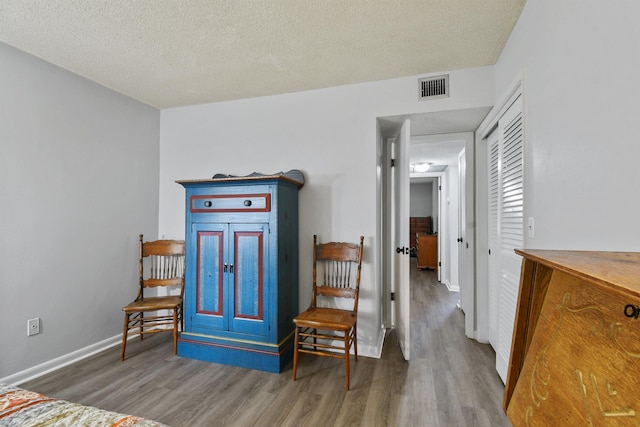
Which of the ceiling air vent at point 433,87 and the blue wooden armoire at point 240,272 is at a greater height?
the ceiling air vent at point 433,87

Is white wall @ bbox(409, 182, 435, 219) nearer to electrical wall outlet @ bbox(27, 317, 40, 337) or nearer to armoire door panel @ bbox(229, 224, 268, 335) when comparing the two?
armoire door panel @ bbox(229, 224, 268, 335)

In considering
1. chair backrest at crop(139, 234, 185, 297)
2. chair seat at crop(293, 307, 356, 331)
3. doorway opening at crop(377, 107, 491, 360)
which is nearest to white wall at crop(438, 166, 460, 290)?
doorway opening at crop(377, 107, 491, 360)

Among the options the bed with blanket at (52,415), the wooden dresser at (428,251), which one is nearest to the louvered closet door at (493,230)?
the bed with blanket at (52,415)

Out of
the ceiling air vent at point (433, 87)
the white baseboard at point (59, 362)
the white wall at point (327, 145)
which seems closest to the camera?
the white baseboard at point (59, 362)

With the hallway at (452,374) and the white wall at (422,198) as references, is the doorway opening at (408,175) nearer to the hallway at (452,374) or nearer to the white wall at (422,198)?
the hallway at (452,374)

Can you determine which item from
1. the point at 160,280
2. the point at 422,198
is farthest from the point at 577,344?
the point at 422,198

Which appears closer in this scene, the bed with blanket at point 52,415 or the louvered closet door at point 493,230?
the bed with blanket at point 52,415

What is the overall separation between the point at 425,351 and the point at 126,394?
7.91 feet

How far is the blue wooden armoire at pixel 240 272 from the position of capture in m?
2.37

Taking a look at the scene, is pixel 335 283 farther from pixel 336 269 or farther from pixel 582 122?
pixel 582 122

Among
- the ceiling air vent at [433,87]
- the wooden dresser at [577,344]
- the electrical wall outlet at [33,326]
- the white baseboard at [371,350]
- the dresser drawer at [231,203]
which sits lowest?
the white baseboard at [371,350]

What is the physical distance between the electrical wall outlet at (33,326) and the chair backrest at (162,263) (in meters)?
0.71

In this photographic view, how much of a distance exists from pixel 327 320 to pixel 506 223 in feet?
5.02

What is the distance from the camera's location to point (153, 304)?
258 centimetres
